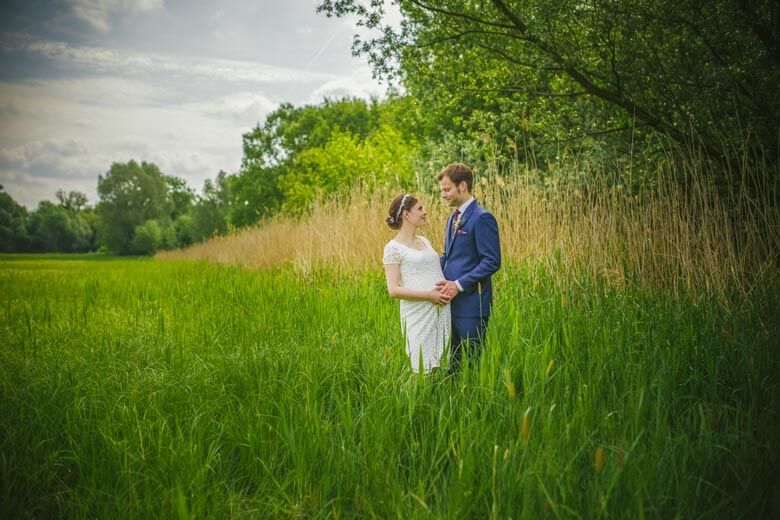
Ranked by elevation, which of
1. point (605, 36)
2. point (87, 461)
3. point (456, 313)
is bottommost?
point (87, 461)

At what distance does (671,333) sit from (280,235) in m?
9.82

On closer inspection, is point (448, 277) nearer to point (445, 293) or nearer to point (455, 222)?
point (445, 293)

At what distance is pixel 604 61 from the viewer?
235 inches

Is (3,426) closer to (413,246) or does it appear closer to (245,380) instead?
(245,380)

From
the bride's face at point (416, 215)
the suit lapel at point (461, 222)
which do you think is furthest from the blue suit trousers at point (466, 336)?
the bride's face at point (416, 215)

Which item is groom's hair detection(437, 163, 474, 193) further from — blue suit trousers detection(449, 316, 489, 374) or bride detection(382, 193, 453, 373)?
blue suit trousers detection(449, 316, 489, 374)

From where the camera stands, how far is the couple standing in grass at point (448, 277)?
2873 mm

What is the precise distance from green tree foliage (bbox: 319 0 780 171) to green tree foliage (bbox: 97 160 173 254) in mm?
65008

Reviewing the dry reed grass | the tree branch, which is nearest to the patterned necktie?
the dry reed grass

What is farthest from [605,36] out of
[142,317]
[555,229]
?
[142,317]

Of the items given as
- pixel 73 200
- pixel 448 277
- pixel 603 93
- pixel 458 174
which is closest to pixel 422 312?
pixel 448 277

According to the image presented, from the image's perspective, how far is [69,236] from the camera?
6550 centimetres

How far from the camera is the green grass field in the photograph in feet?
5.87

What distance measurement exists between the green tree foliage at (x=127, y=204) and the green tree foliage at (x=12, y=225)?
9879 mm
